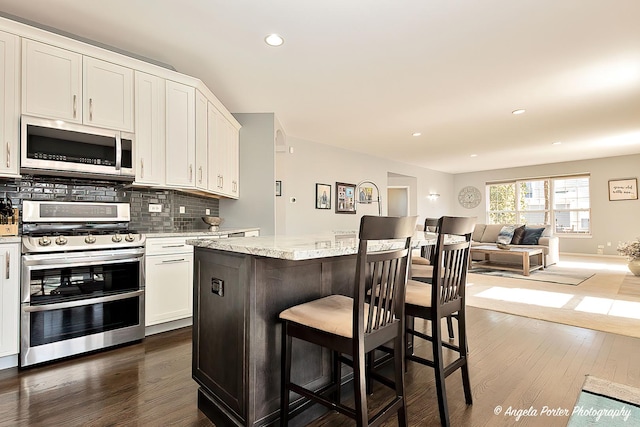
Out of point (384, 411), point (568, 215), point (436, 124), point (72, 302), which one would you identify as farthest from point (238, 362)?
point (568, 215)

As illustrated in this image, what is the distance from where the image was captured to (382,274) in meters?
1.34

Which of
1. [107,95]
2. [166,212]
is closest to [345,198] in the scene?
[166,212]

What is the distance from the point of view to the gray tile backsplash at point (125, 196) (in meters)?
2.65

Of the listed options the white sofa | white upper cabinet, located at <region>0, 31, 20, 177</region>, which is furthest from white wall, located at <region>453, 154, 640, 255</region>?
white upper cabinet, located at <region>0, 31, 20, 177</region>

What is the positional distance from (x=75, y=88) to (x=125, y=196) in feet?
3.32

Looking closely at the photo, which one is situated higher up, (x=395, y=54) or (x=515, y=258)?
(x=395, y=54)

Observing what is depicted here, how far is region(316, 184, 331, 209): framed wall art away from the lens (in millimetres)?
6465

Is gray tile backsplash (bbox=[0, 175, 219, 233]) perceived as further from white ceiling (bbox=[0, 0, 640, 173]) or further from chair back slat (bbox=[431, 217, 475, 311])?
chair back slat (bbox=[431, 217, 475, 311])

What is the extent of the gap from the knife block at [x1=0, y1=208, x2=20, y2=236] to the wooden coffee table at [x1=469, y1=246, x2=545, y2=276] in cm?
642

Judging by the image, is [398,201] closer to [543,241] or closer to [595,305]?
[543,241]

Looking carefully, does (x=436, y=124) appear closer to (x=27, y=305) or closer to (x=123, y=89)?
(x=123, y=89)

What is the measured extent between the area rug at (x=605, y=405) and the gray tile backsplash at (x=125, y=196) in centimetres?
356

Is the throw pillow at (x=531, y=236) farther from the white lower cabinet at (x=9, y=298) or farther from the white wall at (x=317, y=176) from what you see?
the white lower cabinet at (x=9, y=298)

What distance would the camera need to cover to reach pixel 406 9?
2385mm
